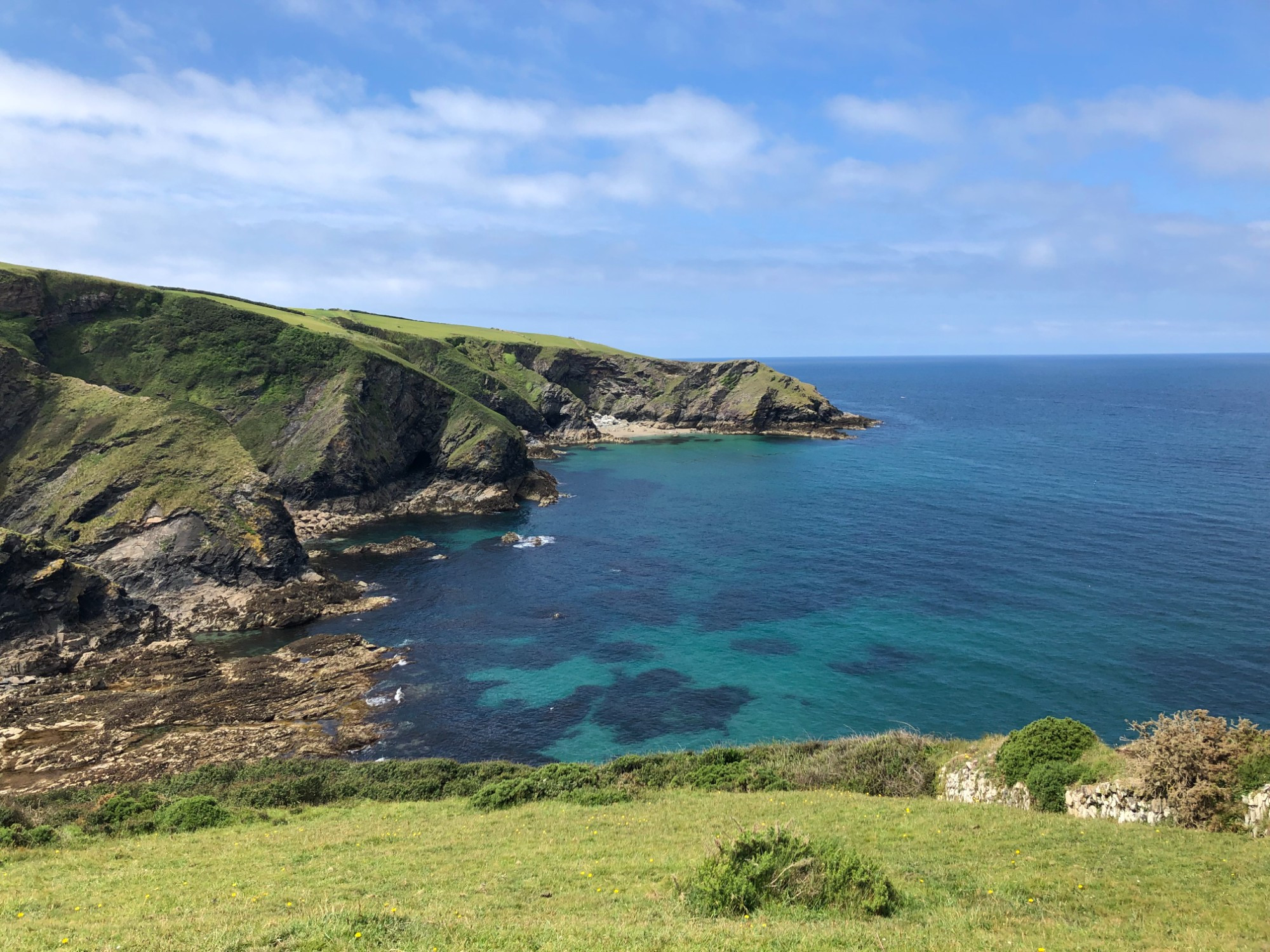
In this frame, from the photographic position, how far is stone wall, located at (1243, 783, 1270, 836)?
23.5m

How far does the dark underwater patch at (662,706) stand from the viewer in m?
47.3

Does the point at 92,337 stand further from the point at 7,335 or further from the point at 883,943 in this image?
the point at 883,943

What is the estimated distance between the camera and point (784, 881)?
18391 millimetres

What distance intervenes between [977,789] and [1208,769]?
8580mm

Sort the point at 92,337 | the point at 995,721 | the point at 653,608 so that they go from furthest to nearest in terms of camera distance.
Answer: the point at 92,337 < the point at 653,608 < the point at 995,721

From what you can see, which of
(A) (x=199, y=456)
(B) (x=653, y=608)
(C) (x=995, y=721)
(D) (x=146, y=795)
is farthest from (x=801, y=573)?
(A) (x=199, y=456)

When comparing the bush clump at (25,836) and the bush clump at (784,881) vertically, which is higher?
the bush clump at (784,881)

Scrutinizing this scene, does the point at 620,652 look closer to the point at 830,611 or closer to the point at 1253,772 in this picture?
the point at 830,611

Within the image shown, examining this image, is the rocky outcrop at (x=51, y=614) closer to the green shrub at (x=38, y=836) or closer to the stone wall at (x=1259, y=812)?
the green shrub at (x=38, y=836)

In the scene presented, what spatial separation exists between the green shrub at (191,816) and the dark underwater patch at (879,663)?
133ft

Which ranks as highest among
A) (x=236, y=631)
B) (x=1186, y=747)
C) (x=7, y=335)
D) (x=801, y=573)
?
(x=7, y=335)

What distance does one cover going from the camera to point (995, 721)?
148 feet

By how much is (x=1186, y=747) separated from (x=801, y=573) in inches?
1936

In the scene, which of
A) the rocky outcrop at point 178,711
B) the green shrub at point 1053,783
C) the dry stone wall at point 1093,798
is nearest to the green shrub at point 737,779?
the dry stone wall at point 1093,798
